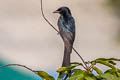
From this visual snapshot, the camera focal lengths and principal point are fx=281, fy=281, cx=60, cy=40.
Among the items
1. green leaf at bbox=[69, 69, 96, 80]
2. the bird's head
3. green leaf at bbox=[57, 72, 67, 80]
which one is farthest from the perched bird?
green leaf at bbox=[69, 69, 96, 80]

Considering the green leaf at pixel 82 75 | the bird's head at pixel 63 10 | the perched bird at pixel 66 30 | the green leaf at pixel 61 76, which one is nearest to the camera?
the green leaf at pixel 82 75

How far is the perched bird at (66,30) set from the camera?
2.25 meters

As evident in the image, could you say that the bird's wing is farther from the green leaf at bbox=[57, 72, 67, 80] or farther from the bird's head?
the green leaf at bbox=[57, 72, 67, 80]

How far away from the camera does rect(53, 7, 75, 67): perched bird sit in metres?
2.25

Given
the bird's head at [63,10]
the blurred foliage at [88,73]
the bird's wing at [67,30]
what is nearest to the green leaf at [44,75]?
the blurred foliage at [88,73]

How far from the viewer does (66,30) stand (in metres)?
2.54

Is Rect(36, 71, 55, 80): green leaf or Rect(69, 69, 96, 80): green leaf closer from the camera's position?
Rect(69, 69, 96, 80): green leaf

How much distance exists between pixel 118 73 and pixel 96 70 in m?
0.17

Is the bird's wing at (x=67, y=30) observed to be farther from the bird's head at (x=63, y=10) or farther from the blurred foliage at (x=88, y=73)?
the blurred foliage at (x=88, y=73)

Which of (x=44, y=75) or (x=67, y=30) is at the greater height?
(x=67, y=30)

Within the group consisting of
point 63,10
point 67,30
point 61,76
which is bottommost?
point 61,76

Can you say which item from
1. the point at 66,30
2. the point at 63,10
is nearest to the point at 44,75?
the point at 66,30

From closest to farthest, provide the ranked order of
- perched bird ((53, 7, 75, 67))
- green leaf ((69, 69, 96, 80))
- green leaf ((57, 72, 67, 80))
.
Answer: green leaf ((69, 69, 96, 80)) < green leaf ((57, 72, 67, 80)) < perched bird ((53, 7, 75, 67))

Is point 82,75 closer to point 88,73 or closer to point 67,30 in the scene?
point 88,73
